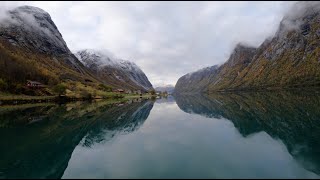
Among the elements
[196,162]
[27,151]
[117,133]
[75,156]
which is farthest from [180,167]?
[117,133]

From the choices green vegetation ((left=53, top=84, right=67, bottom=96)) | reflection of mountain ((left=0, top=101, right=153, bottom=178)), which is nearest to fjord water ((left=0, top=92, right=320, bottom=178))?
reflection of mountain ((left=0, top=101, right=153, bottom=178))

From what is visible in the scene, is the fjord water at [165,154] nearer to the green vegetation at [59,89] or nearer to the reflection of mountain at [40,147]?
the reflection of mountain at [40,147]

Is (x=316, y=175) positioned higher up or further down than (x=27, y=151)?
higher up

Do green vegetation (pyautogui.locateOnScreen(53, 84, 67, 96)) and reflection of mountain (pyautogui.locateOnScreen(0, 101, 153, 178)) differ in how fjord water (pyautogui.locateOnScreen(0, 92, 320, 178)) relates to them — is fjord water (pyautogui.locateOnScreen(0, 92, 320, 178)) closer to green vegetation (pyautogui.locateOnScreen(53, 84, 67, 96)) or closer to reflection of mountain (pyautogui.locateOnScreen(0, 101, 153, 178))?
reflection of mountain (pyautogui.locateOnScreen(0, 101, 153, 178))

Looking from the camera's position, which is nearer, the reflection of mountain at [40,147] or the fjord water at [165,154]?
the fjord water at [165,154]

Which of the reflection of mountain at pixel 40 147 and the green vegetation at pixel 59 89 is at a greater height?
the green vegetation at pixel 59 89

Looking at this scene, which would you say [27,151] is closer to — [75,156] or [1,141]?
[75,156]

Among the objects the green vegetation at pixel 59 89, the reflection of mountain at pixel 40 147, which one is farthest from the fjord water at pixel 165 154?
the green vegetation at pixel 59 89

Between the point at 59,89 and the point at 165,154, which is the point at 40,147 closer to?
the point at 165,154

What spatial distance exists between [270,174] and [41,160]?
23749 millimetres

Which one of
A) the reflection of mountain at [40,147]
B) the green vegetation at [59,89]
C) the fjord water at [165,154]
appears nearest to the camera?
the fjord water at [165,154]

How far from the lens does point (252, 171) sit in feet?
81.8

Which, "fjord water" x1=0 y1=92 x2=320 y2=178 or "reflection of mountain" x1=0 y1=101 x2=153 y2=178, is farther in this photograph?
"reflection of mountain" x1=0 y1=101 x2=153 y2=178

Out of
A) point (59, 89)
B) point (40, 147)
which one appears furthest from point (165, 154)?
point (59, 89)
